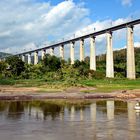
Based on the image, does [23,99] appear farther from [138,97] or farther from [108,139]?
[108,139]

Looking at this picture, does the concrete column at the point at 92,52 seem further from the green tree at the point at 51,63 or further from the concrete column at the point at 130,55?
the concrete column at the point at 130,55

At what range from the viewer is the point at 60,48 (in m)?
127

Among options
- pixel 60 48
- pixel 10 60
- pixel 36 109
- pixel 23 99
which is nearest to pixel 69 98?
pixel 23 99

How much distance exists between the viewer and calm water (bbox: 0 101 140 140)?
2312 cm

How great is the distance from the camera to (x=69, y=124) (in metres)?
28.1

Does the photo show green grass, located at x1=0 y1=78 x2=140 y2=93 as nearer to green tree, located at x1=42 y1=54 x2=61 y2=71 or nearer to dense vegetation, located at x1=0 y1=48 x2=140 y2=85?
dense vegetation, located at x1=0 y1=48 x2=140 y2=85

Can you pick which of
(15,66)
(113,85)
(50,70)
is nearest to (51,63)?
(50,70)

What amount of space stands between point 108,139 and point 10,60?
298 feet

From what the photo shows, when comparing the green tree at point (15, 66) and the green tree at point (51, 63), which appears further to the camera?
the green tree at point (51, 63)

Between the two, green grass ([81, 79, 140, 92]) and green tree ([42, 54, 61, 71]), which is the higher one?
green tree ([42, 54, 61, 71])

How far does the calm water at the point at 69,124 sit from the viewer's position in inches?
910

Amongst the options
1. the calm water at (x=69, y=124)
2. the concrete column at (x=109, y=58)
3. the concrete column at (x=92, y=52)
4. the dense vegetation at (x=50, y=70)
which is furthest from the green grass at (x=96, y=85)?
the calm water at (x=69, y=124)

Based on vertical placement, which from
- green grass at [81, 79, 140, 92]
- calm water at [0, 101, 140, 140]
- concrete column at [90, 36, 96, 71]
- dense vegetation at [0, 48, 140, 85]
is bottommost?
calm water at [0, 101, 140, 140]

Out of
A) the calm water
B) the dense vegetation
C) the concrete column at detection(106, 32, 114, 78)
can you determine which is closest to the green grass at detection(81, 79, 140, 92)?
the concrete column at detection(106, 32, 114, 78)
